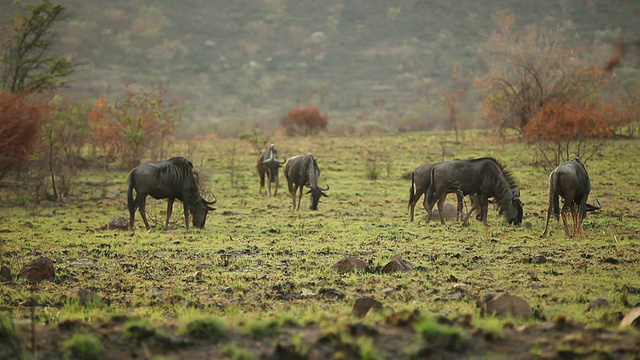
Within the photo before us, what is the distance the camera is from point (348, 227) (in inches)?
631

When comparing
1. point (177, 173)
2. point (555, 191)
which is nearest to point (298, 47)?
point (177, 173)

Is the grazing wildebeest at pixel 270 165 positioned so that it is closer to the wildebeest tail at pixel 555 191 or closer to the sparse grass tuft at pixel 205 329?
the wildebeest tail at pixel 555 191

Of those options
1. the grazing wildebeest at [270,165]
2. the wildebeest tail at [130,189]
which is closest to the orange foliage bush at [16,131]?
the wildebeest tail at [130,189]

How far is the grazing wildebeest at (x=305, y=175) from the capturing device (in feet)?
64.0

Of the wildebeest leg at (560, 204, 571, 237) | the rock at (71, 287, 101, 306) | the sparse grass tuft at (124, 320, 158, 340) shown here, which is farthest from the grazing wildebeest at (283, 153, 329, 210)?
the sparse grass tuft at (124, 320, 158, 340)

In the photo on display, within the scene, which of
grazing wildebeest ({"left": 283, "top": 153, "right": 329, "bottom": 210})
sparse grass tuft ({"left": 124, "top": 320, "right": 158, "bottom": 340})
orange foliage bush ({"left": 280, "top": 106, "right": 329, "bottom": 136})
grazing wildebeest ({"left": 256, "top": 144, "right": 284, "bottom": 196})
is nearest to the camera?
sparse grass tuft ({"left": 124, "top": 320, "right": 158, "bottom": 340})

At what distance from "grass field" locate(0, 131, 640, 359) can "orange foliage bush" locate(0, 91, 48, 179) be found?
3.84ft

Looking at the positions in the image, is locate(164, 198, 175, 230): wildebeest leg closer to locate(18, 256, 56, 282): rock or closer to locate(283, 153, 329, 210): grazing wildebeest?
locate(283, 153, 329, 210): grazing wildebeest

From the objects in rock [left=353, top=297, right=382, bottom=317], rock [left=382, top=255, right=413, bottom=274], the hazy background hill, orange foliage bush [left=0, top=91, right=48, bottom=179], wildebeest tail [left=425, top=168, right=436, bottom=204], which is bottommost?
rock [left=382, top=255, right=413, bottom=274]

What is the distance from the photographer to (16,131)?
2202cm

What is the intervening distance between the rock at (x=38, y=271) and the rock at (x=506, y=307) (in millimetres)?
6050

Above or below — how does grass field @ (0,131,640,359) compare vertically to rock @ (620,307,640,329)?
below

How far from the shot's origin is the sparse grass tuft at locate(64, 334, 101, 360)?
19.5ft

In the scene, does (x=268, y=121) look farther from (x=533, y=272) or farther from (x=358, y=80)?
(x=533, y=272)
